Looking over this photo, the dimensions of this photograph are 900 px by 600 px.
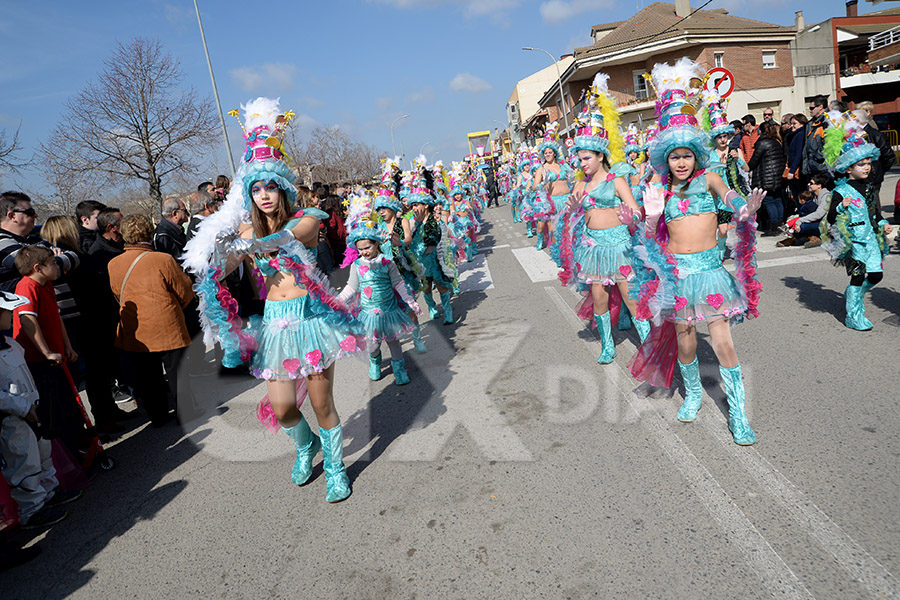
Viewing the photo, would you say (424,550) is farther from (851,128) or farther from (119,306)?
(851,128)

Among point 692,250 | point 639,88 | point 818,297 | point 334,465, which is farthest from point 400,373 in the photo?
point 639,88

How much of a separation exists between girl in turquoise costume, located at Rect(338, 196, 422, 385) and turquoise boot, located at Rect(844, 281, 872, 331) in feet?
13.9

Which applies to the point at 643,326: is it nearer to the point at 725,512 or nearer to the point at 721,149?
the point at 725,512

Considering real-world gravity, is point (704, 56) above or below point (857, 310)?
above

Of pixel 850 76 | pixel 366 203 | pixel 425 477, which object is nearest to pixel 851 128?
pixel 366 203

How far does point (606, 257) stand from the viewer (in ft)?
17.0

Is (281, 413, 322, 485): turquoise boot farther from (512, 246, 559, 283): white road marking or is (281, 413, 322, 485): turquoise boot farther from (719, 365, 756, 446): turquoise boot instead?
(512, 246, 559, 283): white road marking

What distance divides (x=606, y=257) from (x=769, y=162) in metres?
7.16

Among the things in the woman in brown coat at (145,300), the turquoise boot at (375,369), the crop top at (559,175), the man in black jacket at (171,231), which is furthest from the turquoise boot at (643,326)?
the crop top at (559,175)

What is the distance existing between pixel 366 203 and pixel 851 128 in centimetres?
464

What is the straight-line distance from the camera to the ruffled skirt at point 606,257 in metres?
5.12

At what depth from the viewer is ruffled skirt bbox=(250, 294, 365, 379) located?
343cm

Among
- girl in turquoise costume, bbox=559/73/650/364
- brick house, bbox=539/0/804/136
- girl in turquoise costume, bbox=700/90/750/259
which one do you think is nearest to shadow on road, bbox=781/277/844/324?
girl in turquoise costume, bbox=700/90/750/259

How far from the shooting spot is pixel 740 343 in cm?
536
